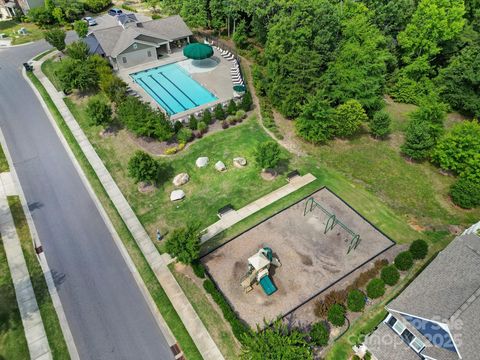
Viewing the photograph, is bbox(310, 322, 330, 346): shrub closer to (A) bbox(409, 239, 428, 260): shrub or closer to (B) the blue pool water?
(A) bbox(409, 239, 428, 260): shrub

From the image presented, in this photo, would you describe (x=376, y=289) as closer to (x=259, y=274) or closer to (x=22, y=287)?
(x=259, y=274)

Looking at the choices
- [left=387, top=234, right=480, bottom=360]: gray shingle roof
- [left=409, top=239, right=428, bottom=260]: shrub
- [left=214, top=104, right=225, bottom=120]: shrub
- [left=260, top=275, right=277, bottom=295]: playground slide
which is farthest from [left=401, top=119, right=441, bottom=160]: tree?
[left=260, top=275, right=277, bottom=295]: playground slide

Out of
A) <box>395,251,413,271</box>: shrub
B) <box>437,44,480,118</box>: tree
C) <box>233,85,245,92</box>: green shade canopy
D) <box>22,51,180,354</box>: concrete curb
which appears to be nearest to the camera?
<box>22,51,180,354</box>: concrete curb

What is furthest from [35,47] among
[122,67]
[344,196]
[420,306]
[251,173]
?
[420,306]

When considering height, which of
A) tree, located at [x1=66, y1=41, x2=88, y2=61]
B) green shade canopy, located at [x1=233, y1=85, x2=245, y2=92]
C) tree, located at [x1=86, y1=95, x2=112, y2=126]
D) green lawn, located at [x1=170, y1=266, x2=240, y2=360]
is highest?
tree, located at [x1=66, y1=41, x2=88, y2=61]

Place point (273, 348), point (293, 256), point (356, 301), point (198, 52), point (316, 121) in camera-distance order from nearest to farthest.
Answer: point (273, 348) < point (356, 301) < point (293, 256) < point (316, 121) < point (198, 52)

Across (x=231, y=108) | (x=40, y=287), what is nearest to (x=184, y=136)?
(x=231, y=108)

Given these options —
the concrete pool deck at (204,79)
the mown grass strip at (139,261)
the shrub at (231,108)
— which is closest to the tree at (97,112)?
the mown grass strip at (139,261)
